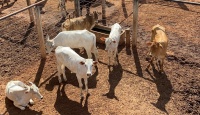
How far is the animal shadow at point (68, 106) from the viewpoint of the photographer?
691 cm

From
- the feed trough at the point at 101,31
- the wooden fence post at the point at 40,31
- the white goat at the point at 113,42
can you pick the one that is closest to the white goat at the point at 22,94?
the wooden fence post at the point at 40,31

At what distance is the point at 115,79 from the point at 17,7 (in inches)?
294

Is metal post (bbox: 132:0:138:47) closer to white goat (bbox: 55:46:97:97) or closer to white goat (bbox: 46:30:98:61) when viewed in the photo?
white goat (bbox: 46:30:98:61)

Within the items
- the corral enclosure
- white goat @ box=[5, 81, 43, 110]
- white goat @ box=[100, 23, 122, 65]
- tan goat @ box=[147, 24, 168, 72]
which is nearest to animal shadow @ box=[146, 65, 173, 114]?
the corral enclosure

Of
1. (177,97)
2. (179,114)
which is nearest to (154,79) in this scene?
(177,97)

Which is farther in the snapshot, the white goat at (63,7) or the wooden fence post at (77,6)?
the white goat at (63,7)

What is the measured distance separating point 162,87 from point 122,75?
127 centimetres

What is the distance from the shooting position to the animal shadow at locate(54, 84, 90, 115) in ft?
22.7

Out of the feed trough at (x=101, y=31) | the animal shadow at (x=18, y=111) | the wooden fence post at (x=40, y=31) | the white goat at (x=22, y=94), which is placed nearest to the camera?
the white goat at (x=22, y=94)

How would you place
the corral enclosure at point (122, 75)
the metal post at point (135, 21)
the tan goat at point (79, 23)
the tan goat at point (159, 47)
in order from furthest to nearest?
the tan goat at point (79, 23) → the metal post at point (135, 21) → the tan goat at point (159, 47) → the corral enclosure at point (122, 75)

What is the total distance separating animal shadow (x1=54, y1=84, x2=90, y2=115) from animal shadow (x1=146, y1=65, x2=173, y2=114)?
1.90 metres

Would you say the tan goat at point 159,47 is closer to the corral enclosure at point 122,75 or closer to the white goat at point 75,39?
the corral enclosure at point 122,75

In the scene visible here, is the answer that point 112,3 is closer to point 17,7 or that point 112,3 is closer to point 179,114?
point 17,7

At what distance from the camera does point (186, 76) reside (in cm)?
809
